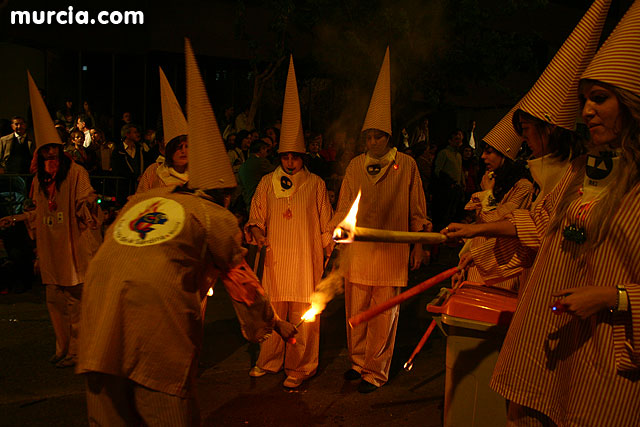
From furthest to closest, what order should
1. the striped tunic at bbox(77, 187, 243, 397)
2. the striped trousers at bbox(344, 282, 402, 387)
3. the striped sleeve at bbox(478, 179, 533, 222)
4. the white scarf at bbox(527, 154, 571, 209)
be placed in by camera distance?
the striped trousers at bbox(344, 282, 402, 387)
the striped sleeve at bbox(478, 179, 533, 222)
the white scarf at bbox(527, 154, 571, 209)
the striped tunic at bbox(77, 187, 243, 397)

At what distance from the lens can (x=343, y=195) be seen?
611 centimetres

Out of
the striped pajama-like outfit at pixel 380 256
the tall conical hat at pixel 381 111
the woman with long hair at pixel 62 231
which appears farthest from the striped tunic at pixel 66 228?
the tall conical hat at pixel 381 111

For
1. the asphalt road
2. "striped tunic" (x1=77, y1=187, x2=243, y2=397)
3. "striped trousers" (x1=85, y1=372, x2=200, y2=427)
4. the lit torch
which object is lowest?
the asphalt road

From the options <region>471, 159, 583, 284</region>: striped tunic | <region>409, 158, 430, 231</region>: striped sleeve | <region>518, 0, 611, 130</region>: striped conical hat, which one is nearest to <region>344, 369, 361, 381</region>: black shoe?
<region>409, 158, 430, 231</region>: striped sleeve

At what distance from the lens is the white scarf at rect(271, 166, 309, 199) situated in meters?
5.96

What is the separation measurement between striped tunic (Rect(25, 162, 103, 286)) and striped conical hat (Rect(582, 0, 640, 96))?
515 centimetres

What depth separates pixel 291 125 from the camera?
5977mm

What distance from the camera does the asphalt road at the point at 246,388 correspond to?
4.95 meters

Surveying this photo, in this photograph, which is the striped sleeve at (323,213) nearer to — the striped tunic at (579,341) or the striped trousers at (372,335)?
the striped trousers at (372,335)

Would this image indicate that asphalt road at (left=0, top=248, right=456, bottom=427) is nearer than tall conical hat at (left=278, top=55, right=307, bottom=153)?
Yes

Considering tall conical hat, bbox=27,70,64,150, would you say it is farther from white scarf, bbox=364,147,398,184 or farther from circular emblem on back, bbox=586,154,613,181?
circular emblem on back, bbox=586,154,613,181

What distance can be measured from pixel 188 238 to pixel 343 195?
3343 millimetres

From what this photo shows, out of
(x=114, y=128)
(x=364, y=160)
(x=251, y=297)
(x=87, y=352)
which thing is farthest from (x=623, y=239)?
(x=114, y=128)

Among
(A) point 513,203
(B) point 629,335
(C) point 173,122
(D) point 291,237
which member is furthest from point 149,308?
(D) point 291,237
